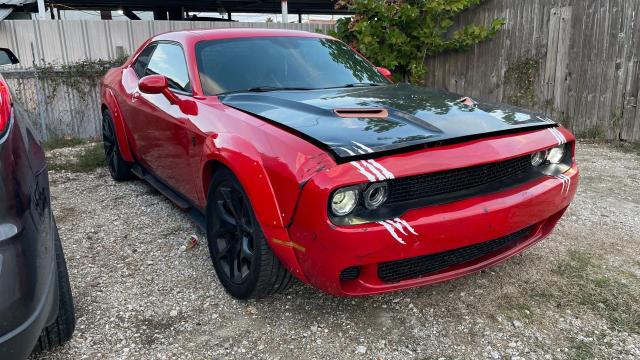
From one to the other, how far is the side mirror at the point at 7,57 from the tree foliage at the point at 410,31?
6433mm

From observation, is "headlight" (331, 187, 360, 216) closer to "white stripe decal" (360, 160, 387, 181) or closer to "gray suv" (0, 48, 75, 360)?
"white stripe decal" (360, 160, 387, 181)

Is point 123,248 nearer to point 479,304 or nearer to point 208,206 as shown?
point 208,206

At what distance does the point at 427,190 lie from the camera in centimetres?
230

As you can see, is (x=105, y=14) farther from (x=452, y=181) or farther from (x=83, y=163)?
(x=452, y=181)

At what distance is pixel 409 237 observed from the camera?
7.04 ft

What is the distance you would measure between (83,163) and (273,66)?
359cm

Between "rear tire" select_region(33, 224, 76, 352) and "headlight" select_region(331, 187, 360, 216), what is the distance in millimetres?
1278

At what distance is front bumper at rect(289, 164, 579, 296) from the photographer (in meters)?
2.09

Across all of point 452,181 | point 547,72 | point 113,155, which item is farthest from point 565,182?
point 547,72

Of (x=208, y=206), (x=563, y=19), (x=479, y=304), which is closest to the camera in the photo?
(x=479, y=304)

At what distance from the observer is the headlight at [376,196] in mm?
2180

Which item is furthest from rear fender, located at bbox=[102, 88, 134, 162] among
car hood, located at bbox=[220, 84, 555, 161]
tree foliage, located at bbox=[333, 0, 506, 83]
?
tree foliage, located at bbox=[333, 0, 506, 83]

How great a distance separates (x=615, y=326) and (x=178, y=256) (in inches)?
102

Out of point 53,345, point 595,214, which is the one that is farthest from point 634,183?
point 53,345
